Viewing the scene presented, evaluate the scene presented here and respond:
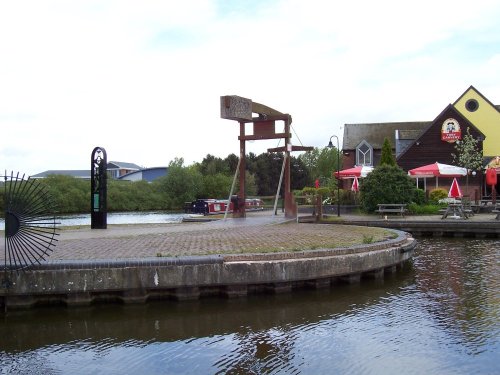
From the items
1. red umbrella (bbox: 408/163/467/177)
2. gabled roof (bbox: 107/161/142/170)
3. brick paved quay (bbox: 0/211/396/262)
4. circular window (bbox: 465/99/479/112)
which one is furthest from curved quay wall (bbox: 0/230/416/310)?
gabled roof (bbox: 107/161/142/170)

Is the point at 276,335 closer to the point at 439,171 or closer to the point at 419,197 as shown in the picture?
the point at 419,197

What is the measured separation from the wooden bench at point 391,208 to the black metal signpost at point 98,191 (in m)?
13.6

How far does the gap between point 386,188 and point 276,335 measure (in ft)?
66.0

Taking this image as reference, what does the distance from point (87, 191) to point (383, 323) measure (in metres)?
56.4

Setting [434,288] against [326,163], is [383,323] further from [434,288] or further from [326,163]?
[326,163]

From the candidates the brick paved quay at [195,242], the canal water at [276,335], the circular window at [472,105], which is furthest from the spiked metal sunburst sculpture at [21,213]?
the circular window at [472,105]

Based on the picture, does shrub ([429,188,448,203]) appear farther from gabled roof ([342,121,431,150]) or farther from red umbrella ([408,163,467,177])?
gabled roof ([342,121,431,150])

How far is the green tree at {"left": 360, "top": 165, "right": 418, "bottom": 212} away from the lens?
2716cm

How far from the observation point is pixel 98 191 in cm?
1841

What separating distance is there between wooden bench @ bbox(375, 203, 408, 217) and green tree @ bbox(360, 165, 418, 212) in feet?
1.93

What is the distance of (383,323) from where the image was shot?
886 centimetres

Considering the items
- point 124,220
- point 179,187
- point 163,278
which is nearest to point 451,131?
point 124,220

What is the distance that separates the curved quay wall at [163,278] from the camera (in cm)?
955

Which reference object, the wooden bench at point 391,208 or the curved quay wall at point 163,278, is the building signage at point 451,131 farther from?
the curved quay wall at point 163,278
